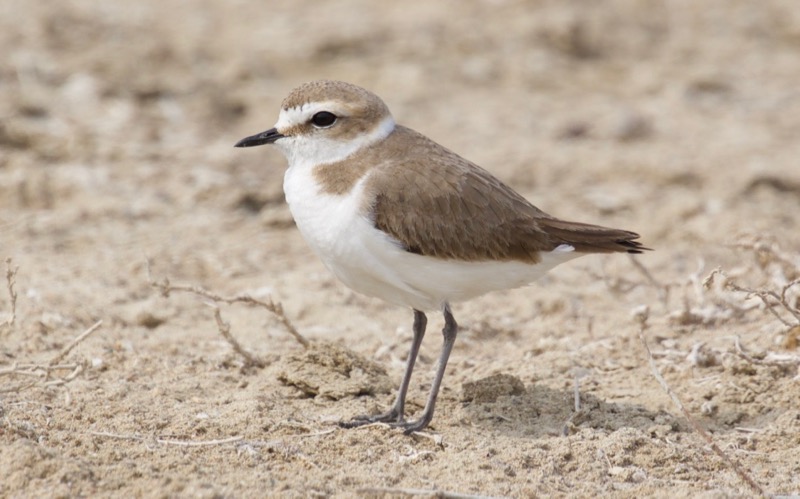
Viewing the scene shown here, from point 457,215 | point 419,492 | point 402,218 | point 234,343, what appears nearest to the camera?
point 419,492

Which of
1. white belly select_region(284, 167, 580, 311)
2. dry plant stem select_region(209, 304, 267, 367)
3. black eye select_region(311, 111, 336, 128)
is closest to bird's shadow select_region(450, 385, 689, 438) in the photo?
white belly select_region(284, 167, 580, 311)

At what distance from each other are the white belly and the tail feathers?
2.5 inches

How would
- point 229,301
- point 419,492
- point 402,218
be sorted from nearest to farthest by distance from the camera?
point 419,492 → point 402,218 → point 229,301

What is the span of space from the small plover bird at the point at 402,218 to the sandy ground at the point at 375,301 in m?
0.67

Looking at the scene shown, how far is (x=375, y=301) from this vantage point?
7.83 m

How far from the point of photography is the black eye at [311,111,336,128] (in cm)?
564

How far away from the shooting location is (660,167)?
393 inches

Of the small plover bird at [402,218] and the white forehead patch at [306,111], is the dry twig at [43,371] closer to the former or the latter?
the small plover bird at [402,218]

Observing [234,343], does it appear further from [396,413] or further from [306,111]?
[306,111]

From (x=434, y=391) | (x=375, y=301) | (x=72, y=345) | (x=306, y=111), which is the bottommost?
(x=375, y=301)

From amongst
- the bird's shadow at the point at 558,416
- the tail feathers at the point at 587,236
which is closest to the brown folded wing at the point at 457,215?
the tail feathers at the point at 587,236

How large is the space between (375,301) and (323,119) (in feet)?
7.94

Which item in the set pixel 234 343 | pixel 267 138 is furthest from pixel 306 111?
pixel 234 343

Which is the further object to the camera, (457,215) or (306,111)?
(306,111)
